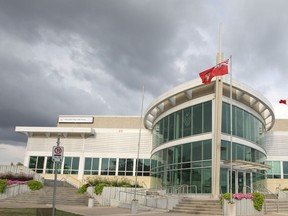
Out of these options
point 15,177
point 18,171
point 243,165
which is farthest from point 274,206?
point 18,171

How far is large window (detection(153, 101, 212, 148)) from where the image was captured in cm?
2600

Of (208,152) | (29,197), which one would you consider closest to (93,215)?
(208,152)

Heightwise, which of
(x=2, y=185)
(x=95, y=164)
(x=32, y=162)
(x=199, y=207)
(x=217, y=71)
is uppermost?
(x=217, y=71)

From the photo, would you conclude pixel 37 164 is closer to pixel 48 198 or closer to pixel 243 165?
pixel 48 198

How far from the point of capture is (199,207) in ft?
67.5

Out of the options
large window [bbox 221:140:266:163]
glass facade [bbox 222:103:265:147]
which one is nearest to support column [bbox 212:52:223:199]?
large window [bbox 221:140:266:163]

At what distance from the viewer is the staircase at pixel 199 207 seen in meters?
19.8

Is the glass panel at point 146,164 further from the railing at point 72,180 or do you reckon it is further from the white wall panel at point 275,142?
the white wall panel at point 275,142

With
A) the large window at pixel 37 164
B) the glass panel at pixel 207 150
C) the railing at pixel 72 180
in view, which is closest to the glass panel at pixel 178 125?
the glass panel at pixel 207 150

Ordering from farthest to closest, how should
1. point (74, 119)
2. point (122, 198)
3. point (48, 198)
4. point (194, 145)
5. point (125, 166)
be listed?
point (74, 119) → point (125, 166) → point (48, 198) → point (122, 198) → point (194, 145)

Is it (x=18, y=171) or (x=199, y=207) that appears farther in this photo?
(x=18, y=171)

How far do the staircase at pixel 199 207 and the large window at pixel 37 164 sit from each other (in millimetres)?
28923

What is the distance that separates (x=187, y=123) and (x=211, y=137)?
3.42 meters

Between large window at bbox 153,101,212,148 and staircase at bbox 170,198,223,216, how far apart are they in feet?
20.3
